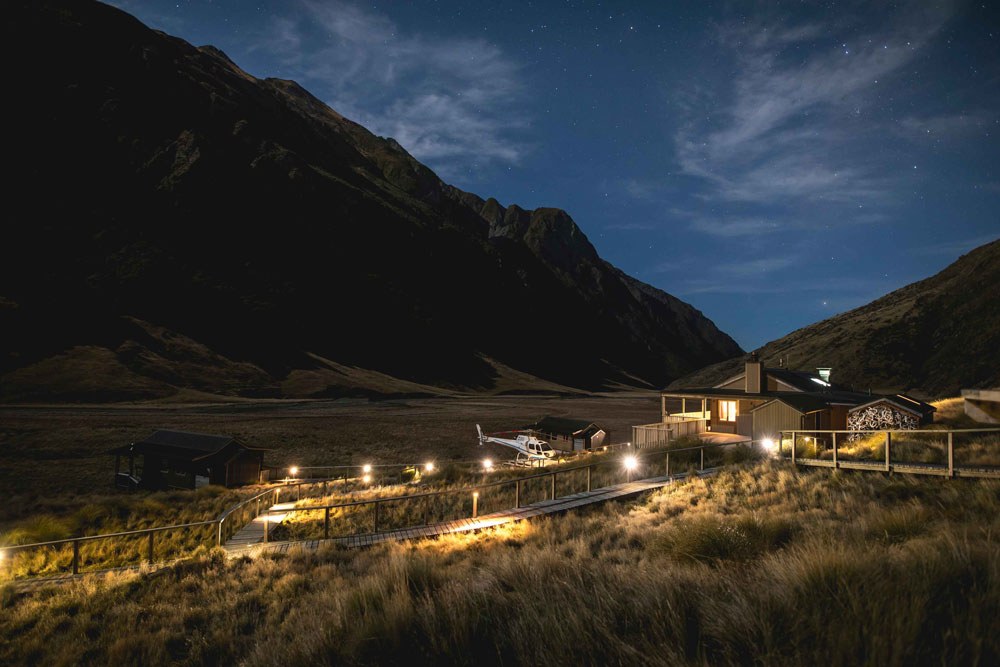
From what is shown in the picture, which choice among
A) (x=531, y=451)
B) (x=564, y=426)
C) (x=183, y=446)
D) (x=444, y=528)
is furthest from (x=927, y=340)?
(x=183, y=446)

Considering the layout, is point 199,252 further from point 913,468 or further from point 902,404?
point 913,468

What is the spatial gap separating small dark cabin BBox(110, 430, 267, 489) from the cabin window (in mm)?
28513

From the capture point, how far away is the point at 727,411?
27969 millimetres

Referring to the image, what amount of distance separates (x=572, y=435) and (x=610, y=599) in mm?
33257

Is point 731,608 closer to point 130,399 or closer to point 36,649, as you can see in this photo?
point 36,649

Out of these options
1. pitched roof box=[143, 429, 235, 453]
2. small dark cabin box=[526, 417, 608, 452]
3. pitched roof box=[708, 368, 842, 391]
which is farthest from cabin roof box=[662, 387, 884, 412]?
pitched roof box=[143, 429, 235, 453]

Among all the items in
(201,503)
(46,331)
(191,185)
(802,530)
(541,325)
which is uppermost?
(191,185)

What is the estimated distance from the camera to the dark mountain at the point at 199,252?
234 feet

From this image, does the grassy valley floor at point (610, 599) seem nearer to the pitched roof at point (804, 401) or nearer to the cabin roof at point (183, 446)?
the pitched roof at point (804, 401)

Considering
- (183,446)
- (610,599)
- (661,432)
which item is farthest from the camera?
(183,446)

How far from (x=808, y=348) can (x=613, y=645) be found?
97954mm

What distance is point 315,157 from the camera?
140 meters

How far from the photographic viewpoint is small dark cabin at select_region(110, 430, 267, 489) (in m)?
28.9

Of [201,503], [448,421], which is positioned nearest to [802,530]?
[201,503]
